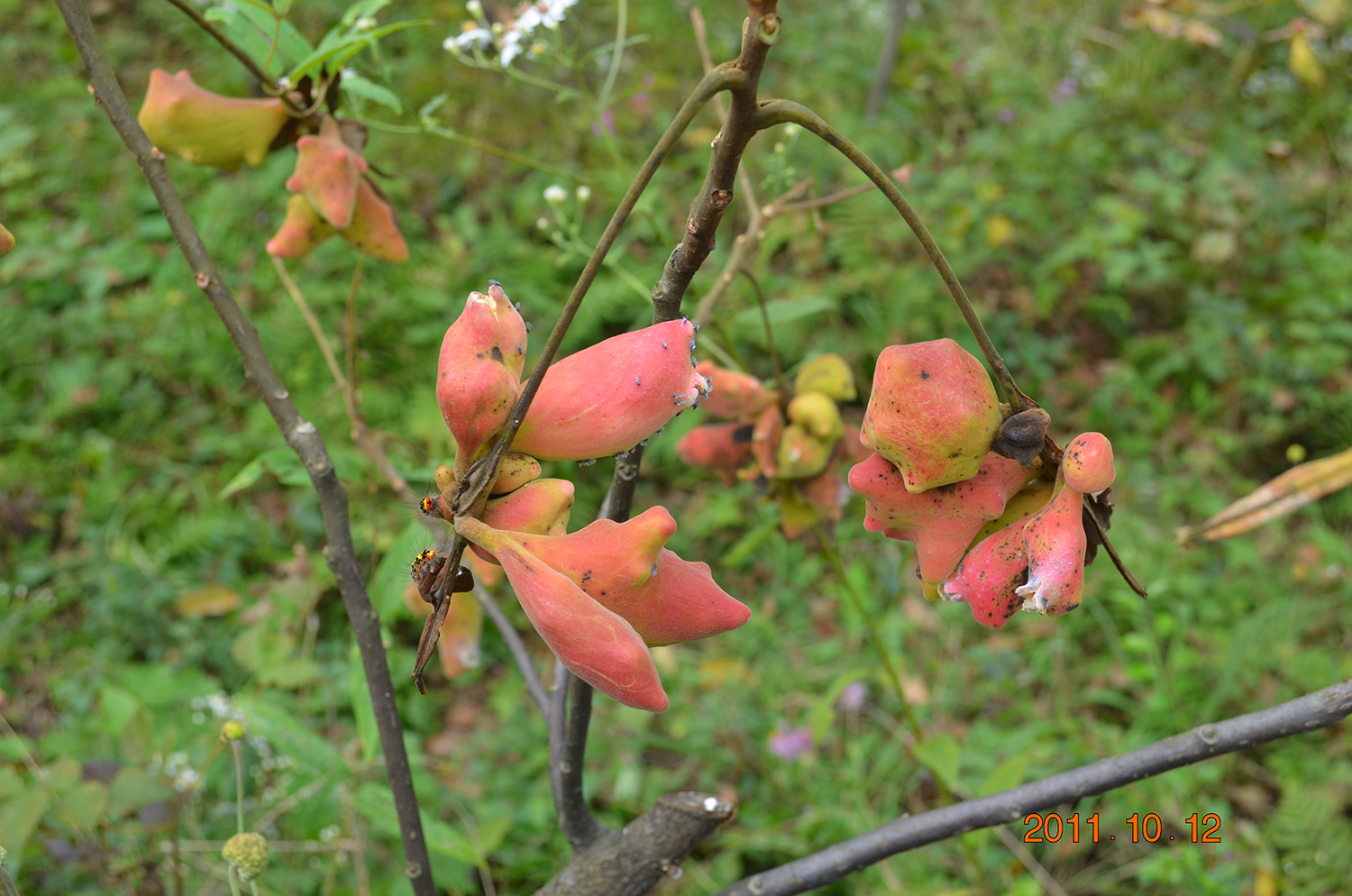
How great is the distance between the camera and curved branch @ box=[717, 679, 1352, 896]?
70 centimetres

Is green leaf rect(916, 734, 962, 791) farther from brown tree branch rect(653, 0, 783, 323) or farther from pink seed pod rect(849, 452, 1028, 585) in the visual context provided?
brown tree branch rect(653, 0, 783, 323)

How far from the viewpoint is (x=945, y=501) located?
1.99ft

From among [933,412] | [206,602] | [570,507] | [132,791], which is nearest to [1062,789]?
[933,412]

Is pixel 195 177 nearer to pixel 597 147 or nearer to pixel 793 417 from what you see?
pixel 597 147

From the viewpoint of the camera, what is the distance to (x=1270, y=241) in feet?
10.8

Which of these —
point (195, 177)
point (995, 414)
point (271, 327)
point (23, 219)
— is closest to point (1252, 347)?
point (995, 414)

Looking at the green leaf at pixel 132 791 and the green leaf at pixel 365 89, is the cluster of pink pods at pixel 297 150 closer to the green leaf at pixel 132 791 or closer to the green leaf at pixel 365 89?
the green leaf at pixel 365 89

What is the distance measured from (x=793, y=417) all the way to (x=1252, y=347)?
2604mm

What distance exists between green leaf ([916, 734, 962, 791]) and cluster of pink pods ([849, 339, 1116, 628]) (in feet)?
1.94

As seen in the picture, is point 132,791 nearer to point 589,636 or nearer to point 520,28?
point 589,636

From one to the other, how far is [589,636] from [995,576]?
267mm

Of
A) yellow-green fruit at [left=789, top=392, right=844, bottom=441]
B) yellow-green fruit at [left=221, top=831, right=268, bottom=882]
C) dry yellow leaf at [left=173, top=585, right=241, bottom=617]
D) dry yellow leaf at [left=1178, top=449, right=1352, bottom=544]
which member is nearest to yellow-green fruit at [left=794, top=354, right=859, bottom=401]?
yellow-green fruit at [left=789, top=392, right=844, bottom=441]

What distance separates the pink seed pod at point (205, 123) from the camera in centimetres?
82

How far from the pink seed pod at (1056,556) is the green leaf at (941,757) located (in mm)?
632
